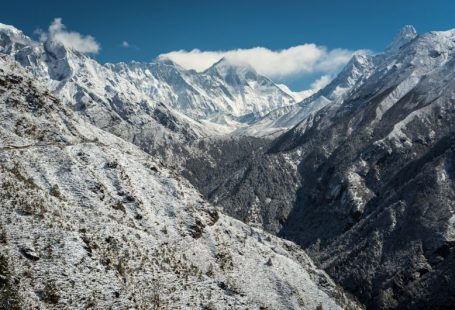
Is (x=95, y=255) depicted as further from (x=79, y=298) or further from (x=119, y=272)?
(x=79, y=298)

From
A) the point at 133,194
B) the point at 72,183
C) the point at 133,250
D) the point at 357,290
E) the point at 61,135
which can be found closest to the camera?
the point at 133,250

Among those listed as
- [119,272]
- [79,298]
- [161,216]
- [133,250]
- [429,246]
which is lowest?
[79,298]

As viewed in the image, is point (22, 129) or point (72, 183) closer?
point (72, 183)

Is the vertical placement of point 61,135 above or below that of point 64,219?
above

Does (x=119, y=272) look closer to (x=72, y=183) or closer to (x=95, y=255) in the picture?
(x=95, y=255)

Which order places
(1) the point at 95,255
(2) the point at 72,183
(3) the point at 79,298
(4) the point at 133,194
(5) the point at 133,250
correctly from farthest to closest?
1. (4) the point at 133,194
2. (2) the point at 72,183
3. (5) the point at 133,250
4. (1) the point at 95,255
5. (3) the point at 79,298

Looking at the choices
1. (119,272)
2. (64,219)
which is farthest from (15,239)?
(119,272)

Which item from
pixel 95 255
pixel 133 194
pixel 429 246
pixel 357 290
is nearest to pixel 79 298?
pixel 95 255
